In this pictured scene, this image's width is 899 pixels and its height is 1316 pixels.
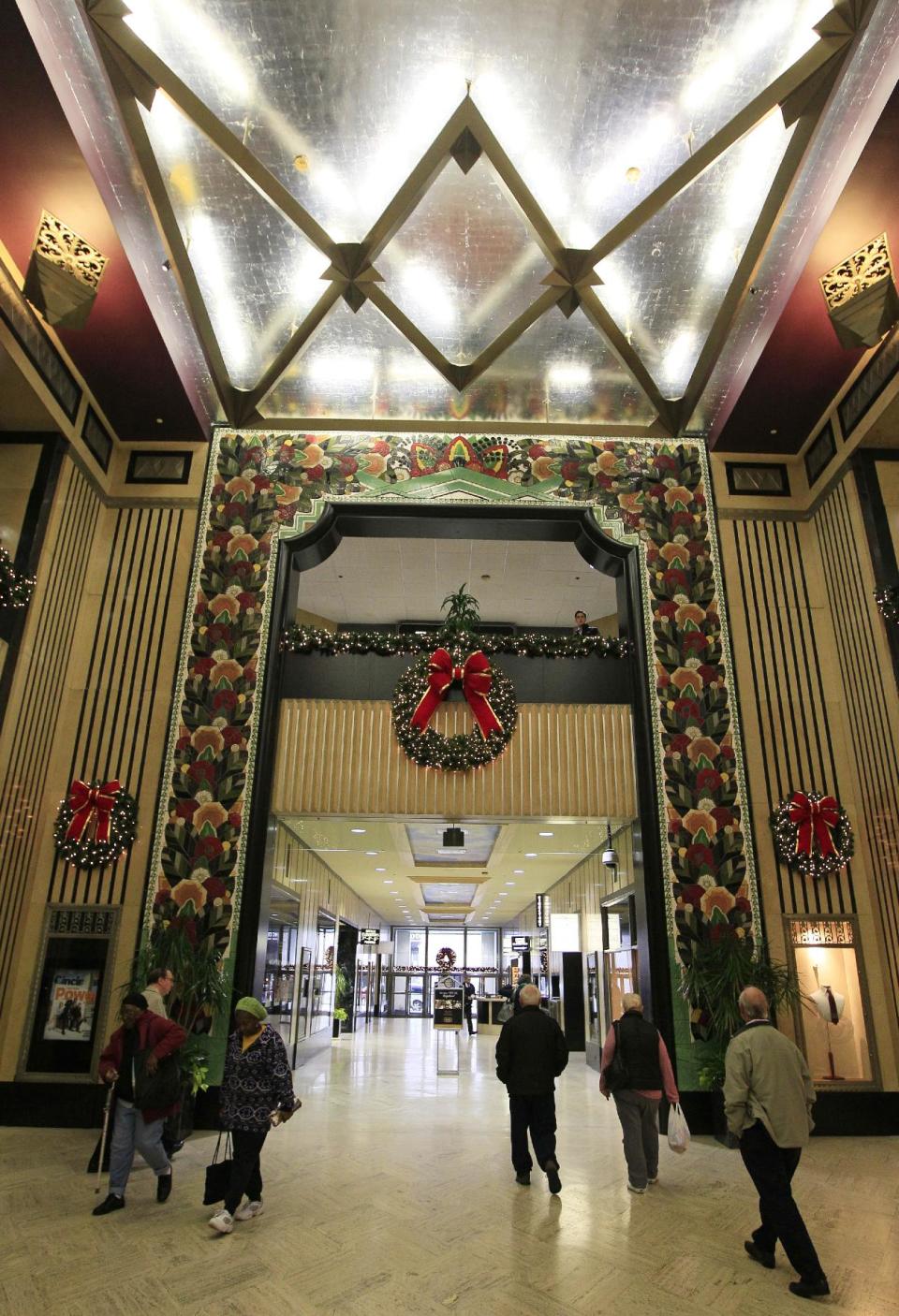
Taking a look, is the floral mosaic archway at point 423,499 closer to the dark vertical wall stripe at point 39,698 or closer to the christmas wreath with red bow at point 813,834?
the christmas wreath with red bow at point 813,834

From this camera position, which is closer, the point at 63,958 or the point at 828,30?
the point at 828,30

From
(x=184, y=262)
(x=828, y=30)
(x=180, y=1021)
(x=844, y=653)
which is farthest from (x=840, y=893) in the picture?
(x=184, y=262)

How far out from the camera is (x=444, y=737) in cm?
860

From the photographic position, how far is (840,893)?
7.68 meters

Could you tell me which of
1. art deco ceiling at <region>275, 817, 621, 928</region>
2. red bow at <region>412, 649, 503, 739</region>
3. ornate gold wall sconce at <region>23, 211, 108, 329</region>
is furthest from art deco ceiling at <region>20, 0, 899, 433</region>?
art deco ceiling at <region>275, 817, 621, 928</region>

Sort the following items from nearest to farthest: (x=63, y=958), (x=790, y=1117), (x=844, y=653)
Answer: (x=790, y=1117)
(x=63, y=958)
(x=844, y=653)

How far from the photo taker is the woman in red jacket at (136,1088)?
15.2 feet

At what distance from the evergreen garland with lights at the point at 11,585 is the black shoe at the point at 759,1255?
660 centimetres

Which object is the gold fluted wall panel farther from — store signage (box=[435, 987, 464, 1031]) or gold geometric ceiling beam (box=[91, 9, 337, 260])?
store signage (box=[435, 987, 464, 1031])

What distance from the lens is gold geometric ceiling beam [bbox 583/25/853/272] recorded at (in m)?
6.05

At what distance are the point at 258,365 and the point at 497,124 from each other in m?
3.57

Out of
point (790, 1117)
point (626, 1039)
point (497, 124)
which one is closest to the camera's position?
point (790, 1117)

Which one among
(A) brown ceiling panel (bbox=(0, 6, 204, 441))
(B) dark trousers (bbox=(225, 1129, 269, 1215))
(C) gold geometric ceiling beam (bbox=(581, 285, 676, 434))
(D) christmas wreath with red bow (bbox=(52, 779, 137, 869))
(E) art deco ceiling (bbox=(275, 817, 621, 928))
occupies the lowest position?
(B) dark trousers (bbox=(225, 1129, 269, 1215))

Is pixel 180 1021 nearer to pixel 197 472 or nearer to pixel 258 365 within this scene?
pixel 197 472
